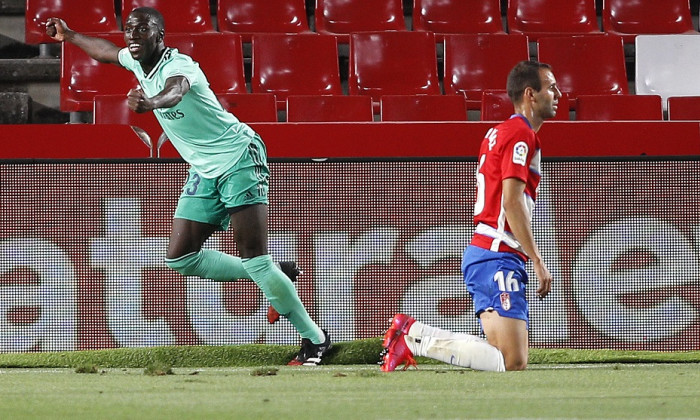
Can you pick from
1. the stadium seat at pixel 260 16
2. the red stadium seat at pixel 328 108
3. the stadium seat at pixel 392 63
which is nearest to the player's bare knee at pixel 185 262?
the red stadium seat at pixel 328 108

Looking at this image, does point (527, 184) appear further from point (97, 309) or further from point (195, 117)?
point (97, 309)

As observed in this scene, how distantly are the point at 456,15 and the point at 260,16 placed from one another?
167cm

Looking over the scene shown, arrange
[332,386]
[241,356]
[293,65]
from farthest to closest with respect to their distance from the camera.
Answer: [293,65] < [241,356] < [332,386]

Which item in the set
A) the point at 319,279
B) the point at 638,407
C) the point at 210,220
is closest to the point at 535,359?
the point at 319,279

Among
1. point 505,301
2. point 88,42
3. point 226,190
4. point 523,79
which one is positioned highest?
point 88,42

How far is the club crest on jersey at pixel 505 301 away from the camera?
14.6 ft

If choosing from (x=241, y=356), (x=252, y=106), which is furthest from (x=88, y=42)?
(x=241, y=356)

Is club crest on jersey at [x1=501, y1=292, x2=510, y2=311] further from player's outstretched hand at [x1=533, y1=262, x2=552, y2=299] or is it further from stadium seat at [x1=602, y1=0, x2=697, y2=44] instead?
stadium seat at [x1=602, y1=0, x2=697, y2=44]

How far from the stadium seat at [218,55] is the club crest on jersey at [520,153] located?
420 cm

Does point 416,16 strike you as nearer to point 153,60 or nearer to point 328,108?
point 328,108

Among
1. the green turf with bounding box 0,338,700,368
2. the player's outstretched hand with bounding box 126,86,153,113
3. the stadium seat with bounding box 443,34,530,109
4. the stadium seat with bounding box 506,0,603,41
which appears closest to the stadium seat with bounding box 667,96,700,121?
the stadium seat with bounding box 443,34,530,109

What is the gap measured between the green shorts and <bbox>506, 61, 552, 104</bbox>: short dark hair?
1.21 m

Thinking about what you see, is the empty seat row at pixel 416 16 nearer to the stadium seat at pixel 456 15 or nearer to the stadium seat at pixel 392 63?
the stadium seat at pixel 456 15

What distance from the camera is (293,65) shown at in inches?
336
